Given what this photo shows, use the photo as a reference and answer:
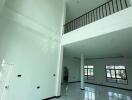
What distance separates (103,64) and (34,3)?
→ 8932mm

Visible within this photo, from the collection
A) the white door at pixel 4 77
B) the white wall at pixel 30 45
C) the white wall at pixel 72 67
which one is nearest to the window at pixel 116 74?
the white wall at pixel 72 67

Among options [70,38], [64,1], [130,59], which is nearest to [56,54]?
[70,38]

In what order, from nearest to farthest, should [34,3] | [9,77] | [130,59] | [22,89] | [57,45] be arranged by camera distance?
[9,77] → [22,89] → [34,3] → [57,45] → [130,59]

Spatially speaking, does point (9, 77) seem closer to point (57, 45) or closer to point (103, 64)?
point (57, 45)

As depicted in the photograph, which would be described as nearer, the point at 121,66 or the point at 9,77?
the point at 9,77

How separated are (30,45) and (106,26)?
365 centimetres

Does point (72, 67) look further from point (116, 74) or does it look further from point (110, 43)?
point (110, 43)

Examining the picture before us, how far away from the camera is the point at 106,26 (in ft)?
13.4

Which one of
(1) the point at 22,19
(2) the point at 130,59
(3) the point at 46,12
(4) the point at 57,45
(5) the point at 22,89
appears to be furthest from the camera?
(2) the point at 130,59

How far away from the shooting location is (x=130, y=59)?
862 centimetres

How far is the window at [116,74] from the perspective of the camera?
880 centimetres

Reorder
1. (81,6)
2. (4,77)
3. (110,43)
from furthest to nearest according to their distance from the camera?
1. (81,6)
2. (110,43)
3. (4,77)

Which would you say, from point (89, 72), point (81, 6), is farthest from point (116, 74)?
point (81, 6)

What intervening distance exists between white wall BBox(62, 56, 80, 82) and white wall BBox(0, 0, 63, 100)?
529cm
